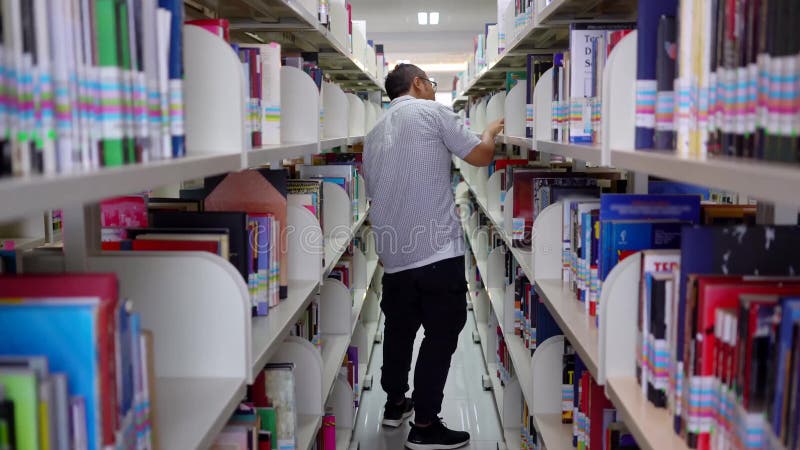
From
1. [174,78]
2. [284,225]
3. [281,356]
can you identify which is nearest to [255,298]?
[284,225]

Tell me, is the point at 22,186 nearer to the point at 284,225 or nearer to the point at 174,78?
the point at 174,78

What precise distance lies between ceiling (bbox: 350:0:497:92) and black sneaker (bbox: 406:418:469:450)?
6362mm

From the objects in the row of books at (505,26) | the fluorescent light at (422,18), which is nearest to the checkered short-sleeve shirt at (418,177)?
the row of books at (505,26)

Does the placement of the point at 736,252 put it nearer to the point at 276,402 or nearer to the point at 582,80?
the point at 582,80

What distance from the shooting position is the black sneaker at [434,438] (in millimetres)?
3621

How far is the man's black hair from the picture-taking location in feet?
11.7

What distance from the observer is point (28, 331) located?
91cm

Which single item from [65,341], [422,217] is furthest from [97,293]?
[422,217]

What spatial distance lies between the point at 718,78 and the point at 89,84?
0.93m

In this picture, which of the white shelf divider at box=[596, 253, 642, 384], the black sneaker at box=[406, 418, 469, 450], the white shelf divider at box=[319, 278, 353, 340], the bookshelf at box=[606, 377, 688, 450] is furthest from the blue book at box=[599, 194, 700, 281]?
the black sneaker at box=[406, 418, 469, 450]

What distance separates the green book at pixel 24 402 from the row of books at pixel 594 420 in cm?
126

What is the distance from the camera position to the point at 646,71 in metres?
1.47

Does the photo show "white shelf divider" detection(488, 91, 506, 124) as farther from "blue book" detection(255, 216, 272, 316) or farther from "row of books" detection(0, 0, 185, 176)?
"row of books" detection(0, 0, 185, 176)

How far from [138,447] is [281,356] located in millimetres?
1377
